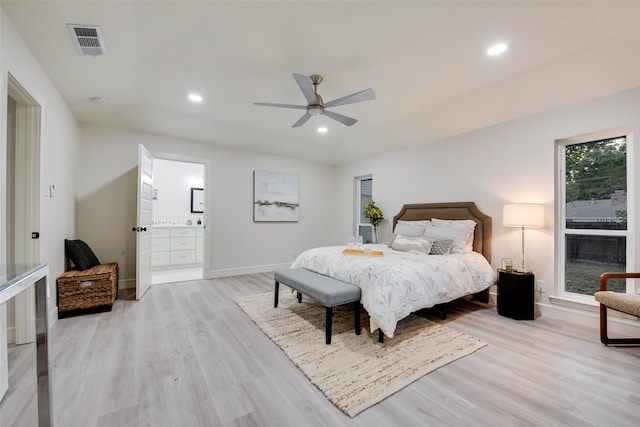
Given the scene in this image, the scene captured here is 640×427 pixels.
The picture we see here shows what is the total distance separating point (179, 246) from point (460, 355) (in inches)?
222

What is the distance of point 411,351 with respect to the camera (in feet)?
7.57

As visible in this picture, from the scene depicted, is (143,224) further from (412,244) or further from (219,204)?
(412,244)

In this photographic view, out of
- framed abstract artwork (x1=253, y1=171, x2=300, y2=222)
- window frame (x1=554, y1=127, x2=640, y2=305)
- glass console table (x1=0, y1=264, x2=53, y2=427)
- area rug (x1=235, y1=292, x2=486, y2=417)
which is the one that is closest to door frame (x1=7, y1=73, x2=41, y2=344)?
glass console table (x1=0, y1=264, x2=53, y2=427)

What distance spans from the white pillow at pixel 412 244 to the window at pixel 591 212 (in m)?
1.48

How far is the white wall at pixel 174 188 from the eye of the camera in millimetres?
6371

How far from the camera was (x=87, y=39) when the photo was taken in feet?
7.38

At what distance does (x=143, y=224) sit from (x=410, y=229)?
3933 millimetres

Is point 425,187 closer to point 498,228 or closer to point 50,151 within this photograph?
point 498,228

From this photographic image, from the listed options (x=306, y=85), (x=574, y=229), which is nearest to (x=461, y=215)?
(x=574, y=229)

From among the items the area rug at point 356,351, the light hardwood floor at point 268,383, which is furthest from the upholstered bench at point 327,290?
the light hardwood floor at point 268,383

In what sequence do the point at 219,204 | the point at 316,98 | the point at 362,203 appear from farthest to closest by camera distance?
the point at 362,203
the point at 219,204
the point at 316,98

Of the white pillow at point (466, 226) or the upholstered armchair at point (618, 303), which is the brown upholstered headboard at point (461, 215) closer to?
the white pillow at point (466, 226)

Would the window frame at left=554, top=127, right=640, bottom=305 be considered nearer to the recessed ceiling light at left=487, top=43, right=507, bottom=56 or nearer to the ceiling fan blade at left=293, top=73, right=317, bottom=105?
the recessed ceiling light at left=487, top=43, right=507, bottom=56

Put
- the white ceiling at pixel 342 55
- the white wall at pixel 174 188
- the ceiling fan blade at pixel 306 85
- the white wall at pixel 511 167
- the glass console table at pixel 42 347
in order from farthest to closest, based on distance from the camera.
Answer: the white wall at pixel 174 188
the white wall at pixel 511 167
the ceiling fan blade at pixel 306 85
the white ceiling at pixel 342 55
the glass console table at pixel 42 347
